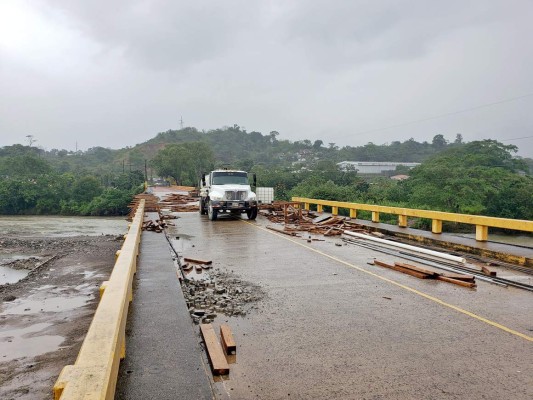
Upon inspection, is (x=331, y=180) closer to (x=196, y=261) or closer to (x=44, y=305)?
(x=196, y=261)

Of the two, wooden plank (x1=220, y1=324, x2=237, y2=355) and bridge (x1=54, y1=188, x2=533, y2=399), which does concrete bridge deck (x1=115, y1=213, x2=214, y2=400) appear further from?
wooden plank (x1=220, y1=324, x2=237, y2=355)

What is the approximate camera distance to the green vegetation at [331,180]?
39531 millimetres

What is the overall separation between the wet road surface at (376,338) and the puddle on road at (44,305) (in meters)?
3.29

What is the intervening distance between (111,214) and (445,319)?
65.9 m

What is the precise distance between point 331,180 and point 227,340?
186 ft

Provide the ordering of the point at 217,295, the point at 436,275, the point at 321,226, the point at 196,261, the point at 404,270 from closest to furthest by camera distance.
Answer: the point at 217,295 → the point at 436,275 → the point at 404,270 → the point at 196,261 → the point at 321,226

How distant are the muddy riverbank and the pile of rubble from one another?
179 cm

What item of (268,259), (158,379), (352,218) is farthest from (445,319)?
(352,218)

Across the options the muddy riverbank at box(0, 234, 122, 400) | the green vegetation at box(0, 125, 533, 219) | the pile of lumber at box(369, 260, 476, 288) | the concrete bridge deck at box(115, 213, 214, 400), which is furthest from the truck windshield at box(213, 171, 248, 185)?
the green vegetation at box(0, 125, 533, 219)

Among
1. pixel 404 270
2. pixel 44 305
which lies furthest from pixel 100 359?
pixel 404 270

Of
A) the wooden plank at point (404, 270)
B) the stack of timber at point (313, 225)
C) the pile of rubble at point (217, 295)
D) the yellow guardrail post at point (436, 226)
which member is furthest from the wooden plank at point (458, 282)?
the stack of timber at point (313, 225)

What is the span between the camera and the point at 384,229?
16875 mm

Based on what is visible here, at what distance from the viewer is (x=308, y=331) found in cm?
574

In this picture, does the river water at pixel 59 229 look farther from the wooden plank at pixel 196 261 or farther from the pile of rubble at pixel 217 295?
the pile of rubble at pixel 217 295
